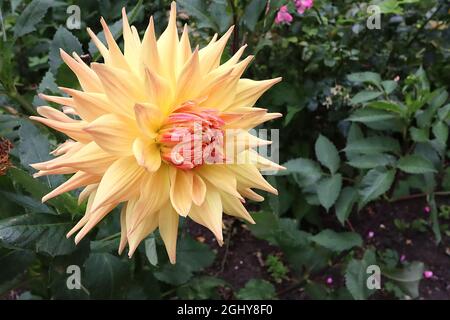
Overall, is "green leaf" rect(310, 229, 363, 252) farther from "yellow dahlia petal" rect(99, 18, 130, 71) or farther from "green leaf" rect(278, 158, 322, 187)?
"yellow dahlia petal" rect(99, 18, 130, 71)

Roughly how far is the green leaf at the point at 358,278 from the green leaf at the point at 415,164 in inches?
14.8

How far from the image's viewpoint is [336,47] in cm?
219

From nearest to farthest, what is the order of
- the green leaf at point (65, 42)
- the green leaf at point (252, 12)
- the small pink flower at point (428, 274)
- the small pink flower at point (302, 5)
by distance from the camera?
the green leaf at point (65, 42) < the green leaf at point (252, 12) < the small pink flower at point (302, 5) < the small pink flower at point (428, 274)

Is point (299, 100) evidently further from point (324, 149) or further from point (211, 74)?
point (211, 74)

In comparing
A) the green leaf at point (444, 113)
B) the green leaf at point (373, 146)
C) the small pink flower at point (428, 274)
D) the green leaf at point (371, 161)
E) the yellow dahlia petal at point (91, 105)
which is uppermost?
the green leaf at point (444, 113)

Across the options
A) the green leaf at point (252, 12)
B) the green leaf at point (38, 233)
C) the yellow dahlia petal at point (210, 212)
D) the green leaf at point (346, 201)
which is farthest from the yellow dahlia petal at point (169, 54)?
the green leaf at point (346, 201)

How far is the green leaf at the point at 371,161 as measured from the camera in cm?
184

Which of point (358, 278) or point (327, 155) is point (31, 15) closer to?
point (327, 155)

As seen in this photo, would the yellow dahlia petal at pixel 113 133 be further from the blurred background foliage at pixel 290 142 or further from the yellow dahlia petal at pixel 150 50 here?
the blurred background foliage at pixel 290 142

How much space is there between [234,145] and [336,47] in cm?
148

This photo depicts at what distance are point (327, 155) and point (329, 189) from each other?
15 cm

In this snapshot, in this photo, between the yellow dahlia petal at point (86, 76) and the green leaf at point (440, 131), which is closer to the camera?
the yellow dahlia petal at point (86, 76)

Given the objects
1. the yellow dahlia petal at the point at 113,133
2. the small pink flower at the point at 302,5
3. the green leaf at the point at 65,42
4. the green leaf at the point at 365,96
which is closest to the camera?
the yellow dahlia petal at the point at 113,133
